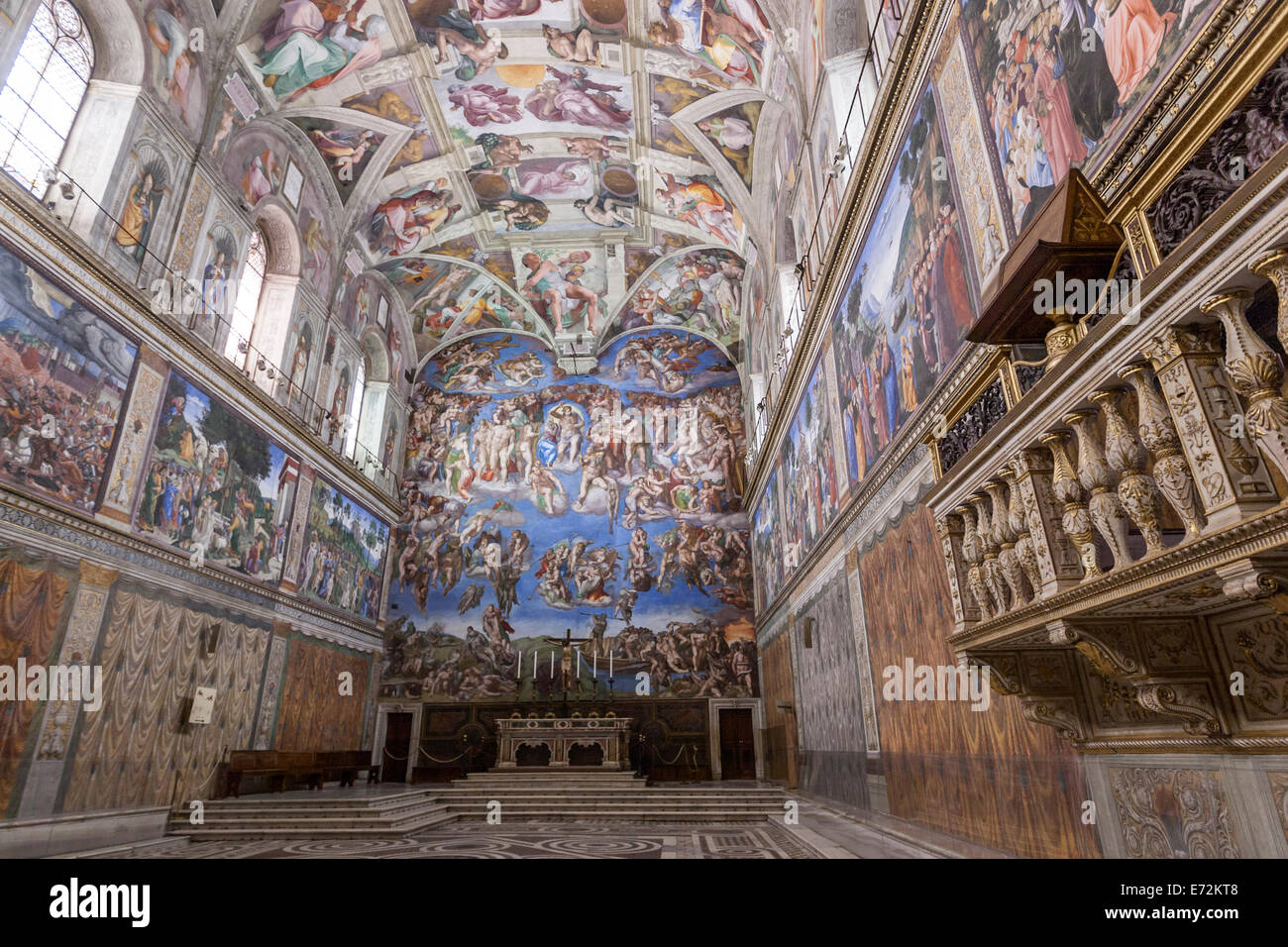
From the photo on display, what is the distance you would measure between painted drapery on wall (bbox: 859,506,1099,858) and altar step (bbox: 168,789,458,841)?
20.6 ft

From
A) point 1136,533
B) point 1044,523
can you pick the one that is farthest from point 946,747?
point 1044,523

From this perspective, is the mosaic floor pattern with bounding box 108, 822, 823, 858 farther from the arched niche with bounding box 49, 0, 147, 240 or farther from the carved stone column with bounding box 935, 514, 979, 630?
the arched niche with bounding box 49, 0, 147, 240

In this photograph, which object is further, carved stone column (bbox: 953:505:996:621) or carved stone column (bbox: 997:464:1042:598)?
carved stone column (bbox: 953:505:996:621)

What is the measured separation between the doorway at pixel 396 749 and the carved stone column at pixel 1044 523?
19127mm

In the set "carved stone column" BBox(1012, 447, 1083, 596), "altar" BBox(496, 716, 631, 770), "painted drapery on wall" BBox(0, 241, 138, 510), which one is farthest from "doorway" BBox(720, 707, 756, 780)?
"carved stone column" BBox(1012, 447, 1083, 596)

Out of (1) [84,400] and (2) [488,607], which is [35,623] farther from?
(2) [488,607]

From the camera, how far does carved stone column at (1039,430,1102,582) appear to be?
2869mm

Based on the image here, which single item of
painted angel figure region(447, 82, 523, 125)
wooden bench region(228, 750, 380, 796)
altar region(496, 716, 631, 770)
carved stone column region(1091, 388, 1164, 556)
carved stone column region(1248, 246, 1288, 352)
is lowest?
wooden bench region(228, 750, 380, 796)

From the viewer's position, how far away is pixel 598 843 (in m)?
7.22

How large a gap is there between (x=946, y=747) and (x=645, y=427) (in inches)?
669

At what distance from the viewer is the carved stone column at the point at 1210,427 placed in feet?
6.75

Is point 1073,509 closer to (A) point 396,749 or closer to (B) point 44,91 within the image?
(B) point 44,91

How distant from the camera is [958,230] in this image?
19.5ft
